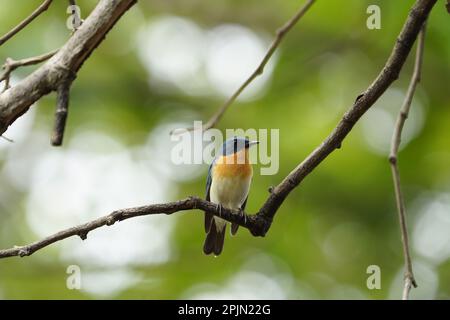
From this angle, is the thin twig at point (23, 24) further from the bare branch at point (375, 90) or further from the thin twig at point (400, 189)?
the thin twig at point (400, 189)

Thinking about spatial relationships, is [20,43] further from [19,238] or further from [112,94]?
[19,238]

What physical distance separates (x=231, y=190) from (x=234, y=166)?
21cm

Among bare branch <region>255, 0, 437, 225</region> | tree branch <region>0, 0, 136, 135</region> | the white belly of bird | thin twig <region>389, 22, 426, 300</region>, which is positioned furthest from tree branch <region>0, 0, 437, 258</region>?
the white belly of bird

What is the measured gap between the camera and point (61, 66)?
2.31 m

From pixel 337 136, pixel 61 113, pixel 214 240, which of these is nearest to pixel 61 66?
pixel 61 113

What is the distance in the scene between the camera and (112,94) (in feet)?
23.3

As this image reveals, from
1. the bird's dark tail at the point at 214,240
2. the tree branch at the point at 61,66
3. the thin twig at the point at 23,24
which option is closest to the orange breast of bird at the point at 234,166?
the bird's dark tail at the point at 214,240

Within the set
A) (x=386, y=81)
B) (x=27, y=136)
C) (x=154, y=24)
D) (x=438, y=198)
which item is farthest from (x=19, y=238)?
(x=386, y=81)

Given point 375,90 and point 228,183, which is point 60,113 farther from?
point 228,183

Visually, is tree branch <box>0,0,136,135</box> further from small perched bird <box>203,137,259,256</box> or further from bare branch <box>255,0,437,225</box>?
small perched bird <box>203,137,259,256</box>

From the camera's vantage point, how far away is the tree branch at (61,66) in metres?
2.23

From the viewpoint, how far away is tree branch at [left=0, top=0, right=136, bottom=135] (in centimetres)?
223

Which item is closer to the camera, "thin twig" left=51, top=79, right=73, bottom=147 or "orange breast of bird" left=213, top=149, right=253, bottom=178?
"thin twig" left=51, top=79, right=73, bottom=147

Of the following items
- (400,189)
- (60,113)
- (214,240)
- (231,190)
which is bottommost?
(400,189)
